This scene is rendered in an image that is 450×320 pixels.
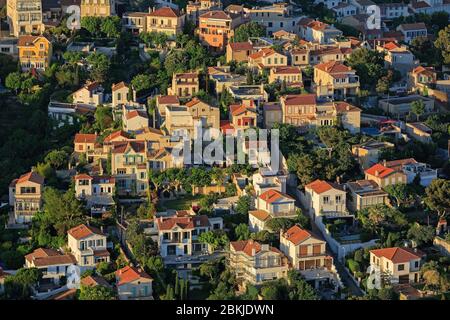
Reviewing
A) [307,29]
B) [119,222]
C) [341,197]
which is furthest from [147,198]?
[307,29]

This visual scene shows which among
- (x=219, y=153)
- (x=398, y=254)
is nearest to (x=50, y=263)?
(x=219, y=153)

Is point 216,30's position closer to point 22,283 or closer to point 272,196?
point 272,196

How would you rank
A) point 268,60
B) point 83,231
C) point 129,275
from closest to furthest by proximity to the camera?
point 129,275, point 83,231, point 268,60

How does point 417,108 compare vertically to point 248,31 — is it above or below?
below

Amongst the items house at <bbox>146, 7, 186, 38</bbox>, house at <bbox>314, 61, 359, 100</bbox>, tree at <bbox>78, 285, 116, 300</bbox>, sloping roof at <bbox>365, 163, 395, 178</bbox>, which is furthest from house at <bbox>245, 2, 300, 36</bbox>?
tree at <bbox>78, 285, 116, 300</bbox>

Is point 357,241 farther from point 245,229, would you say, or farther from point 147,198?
point 147,198

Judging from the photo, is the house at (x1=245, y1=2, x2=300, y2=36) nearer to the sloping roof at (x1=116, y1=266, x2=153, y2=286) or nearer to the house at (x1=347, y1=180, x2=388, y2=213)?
the house at (x1=347, y1=180, x2=388, y2=213)
